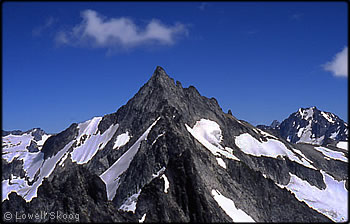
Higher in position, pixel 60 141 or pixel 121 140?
pixel 60 141

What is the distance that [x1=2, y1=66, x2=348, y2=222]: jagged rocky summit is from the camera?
7294 cm

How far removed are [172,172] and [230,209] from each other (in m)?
14.6

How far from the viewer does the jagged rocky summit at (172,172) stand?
72938 millimetres

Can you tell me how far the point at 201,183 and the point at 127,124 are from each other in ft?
261

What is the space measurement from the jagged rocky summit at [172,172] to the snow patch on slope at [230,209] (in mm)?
293

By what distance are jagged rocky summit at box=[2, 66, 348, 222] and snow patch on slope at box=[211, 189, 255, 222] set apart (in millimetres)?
293

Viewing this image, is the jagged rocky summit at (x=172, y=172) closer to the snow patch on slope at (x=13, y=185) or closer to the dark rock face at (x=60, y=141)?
the dark rock face at (x=60, y=141)

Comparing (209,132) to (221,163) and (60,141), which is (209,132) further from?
(60,141)

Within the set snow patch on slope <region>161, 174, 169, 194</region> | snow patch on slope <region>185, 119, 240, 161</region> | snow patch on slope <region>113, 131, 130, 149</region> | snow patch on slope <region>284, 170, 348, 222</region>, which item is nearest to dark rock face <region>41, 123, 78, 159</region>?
snow patch on slope <region>113, 131, 130, 149</region>

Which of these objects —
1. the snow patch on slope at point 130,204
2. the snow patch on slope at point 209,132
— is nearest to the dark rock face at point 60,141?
the snow patch on slope at point 209,132

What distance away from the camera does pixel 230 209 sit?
81750 mm

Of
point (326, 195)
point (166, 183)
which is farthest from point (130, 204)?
point (326, 195)

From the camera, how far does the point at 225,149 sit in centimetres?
14712

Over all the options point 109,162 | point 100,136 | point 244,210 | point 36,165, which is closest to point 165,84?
point 100,136
